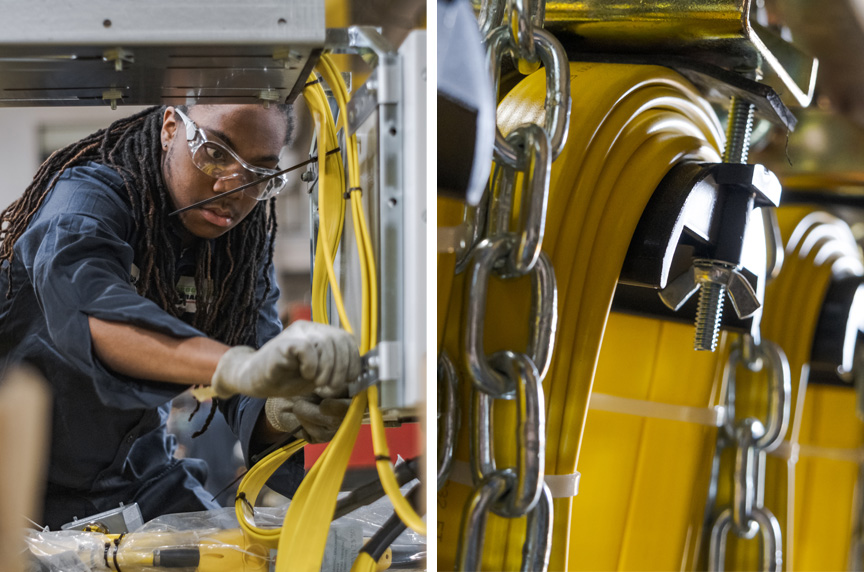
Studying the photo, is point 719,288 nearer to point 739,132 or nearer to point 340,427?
point 739,132

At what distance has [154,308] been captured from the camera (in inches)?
16.7

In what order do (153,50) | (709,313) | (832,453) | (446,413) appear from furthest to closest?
(832,453) < (709,313) < (446,413) < (153,50)

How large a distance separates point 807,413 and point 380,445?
0.88 m

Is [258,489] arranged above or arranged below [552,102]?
below

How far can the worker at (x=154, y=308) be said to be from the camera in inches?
16.4

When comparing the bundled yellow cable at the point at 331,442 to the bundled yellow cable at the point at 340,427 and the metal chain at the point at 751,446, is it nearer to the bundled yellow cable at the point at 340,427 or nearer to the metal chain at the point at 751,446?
the bundled yellow cable at the point at 340,427

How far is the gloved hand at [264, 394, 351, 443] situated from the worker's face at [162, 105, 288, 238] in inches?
4.3

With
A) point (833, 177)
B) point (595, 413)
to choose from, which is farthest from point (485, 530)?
point (833, 177)

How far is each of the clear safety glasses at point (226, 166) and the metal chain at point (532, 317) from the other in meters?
0.14

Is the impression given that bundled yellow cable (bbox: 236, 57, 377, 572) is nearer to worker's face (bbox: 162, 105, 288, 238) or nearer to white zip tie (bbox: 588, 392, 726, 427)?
worker's face (bbox: 162, 105, 288, 238)

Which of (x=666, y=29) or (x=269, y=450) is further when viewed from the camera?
(x=666, y=29)

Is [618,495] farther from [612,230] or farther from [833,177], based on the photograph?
[833,177]

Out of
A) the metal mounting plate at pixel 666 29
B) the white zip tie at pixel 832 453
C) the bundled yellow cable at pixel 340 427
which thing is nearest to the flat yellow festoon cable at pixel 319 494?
the bundled yellow cable at pixel 340 427

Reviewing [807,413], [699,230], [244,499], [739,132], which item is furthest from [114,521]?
[807,413]
